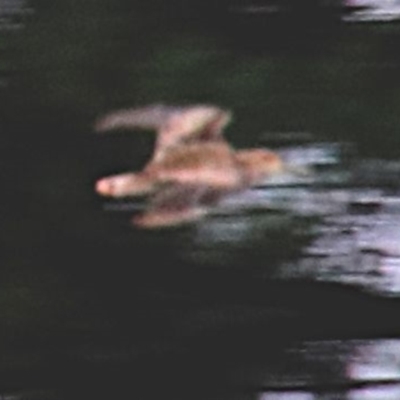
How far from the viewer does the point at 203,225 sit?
0.83 meters

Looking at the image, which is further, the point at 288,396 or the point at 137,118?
the point at 288,396

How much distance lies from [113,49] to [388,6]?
0.70ft

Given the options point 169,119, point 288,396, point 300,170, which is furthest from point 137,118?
point 288,396

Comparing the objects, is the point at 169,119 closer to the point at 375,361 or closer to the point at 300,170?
the point at 300,170

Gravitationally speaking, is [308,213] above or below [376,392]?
above

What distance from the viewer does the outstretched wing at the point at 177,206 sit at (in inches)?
32.2

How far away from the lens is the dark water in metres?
0.77

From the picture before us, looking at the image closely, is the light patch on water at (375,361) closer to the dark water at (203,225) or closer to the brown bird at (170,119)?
the dark water at (203,225)

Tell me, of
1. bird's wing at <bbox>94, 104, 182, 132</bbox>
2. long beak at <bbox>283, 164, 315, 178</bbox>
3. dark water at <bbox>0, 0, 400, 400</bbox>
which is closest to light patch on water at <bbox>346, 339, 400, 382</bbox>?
dark water at <bbox>0, 0, 400, 400</bbox>

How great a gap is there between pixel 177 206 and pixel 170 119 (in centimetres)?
7

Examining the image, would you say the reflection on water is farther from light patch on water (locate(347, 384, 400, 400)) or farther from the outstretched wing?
light patch on water (locate(347, 384, 400, 400))

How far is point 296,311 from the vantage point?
853mm

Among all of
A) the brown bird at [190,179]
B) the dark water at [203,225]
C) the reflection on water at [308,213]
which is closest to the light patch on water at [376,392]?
the dark water at [203,225]

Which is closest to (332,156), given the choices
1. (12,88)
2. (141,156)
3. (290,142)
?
(290,142)
